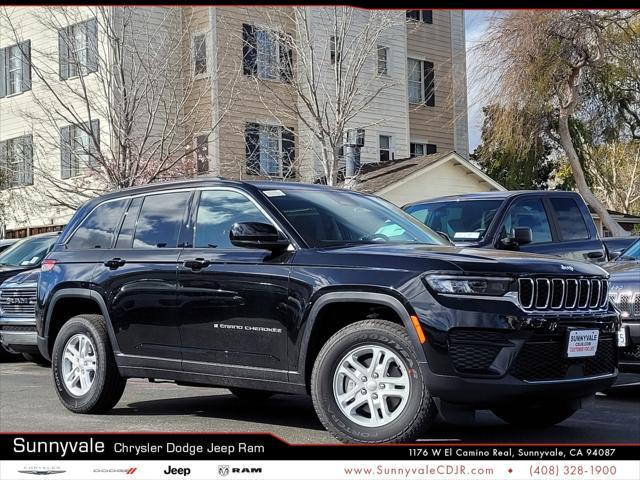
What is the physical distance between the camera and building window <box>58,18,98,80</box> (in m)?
21.5

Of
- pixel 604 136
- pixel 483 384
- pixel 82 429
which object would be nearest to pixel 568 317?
pixel 483 384

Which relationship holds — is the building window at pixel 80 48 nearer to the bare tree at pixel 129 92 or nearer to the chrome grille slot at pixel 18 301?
the bare tree at pixel 129 92

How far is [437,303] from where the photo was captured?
5.97 metres

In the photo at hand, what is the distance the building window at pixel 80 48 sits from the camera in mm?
21453

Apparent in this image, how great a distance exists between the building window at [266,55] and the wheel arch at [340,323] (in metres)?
16.0

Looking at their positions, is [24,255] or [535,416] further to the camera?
[24,255]

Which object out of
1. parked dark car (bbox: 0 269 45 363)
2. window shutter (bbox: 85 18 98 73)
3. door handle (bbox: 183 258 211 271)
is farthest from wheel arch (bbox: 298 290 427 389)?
window shutter (bbox: 85 18 98 73)

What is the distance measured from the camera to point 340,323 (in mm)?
6648

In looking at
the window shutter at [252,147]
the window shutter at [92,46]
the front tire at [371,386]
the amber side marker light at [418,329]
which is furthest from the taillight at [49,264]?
the window shutter at [252,147]

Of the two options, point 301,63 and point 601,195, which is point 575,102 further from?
point 601,195

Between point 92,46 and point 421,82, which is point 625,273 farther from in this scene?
point 421,82

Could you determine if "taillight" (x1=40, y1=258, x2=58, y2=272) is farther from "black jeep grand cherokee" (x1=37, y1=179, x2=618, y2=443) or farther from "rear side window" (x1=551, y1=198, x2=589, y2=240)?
"rear side window" (x1=551, y1=198, x2=589, y2=240)

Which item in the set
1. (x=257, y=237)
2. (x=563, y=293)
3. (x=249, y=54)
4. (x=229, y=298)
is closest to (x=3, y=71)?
(x=249, y=54)

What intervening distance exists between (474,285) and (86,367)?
12.5 feet
